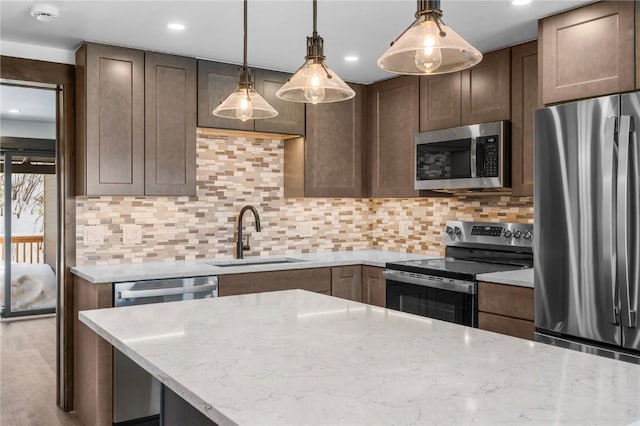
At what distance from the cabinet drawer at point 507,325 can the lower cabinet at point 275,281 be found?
1.20 meters

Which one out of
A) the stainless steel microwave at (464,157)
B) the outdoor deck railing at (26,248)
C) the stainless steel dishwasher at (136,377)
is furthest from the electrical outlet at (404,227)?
the outdoor deck railing at (26,248)

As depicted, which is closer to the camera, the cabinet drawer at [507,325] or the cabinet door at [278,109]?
the cabinet drawer at [507,325]

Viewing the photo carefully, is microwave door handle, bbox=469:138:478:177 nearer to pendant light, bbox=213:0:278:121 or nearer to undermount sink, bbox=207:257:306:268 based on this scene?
undermount sink, bbox=207:257:306:268

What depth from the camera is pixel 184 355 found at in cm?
144

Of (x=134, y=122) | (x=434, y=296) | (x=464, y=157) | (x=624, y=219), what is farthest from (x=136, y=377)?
(x=624, y=219)

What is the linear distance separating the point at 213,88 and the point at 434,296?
6.55ft

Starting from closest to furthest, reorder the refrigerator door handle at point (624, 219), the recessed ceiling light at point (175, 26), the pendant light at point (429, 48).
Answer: the pendant light at point (429, 48)
the refrigerator door handle at point (624, 219)
the recessed ceiling light at point (175, 26)

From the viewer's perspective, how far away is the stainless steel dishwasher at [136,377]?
3119 millimetres

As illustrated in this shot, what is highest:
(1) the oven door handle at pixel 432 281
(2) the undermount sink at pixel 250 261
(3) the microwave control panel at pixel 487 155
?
(3) the microwave control panel at pixel 487 155

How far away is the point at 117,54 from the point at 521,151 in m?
2.51

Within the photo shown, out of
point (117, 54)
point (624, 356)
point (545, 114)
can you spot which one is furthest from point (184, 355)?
point (117, 54)

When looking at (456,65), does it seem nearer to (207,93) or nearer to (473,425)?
(473,425)

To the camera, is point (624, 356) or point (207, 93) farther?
point (207, 93)

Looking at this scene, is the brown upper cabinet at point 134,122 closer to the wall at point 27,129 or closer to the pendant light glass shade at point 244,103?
the pendant light glass shade at point 244,103
